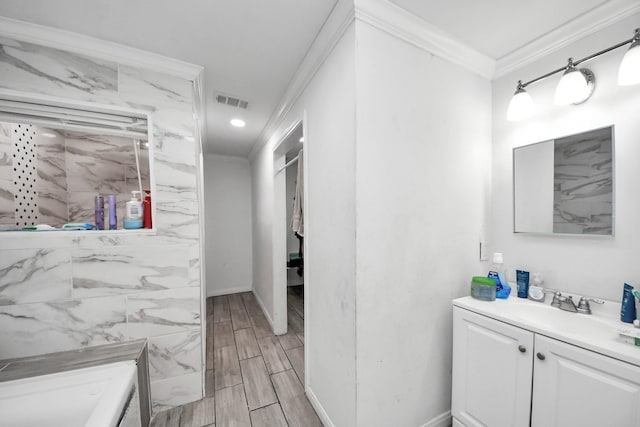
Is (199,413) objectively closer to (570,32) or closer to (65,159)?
(65,159)

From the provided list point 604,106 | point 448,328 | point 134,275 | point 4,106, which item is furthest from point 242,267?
point 604,106

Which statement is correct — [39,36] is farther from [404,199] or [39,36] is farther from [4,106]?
[404,199]

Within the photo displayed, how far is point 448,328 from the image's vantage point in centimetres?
135

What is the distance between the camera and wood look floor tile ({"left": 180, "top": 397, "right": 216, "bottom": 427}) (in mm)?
1419

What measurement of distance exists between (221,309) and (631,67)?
420cm

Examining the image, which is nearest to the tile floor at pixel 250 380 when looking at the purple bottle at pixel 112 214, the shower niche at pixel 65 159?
the purple bottle at pixel 112 214

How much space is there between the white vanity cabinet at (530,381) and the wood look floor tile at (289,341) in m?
1.51

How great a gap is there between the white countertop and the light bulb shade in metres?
1.06

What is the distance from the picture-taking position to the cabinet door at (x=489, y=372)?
1002 millimetres

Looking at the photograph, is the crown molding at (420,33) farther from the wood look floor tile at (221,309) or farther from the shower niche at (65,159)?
the wood look floor tile at (221,309)

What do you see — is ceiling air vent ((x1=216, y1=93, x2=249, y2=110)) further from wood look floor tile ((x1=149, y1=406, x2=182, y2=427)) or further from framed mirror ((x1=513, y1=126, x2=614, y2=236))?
wood look floor tile ((x1=149, y1=406, x2=182, y2=427))

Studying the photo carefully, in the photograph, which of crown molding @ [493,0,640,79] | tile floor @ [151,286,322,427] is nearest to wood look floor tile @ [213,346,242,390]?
tile floor @ [151,286,322,427]

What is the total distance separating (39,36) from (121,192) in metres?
0.93

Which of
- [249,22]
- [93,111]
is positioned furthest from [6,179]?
[249,22]
